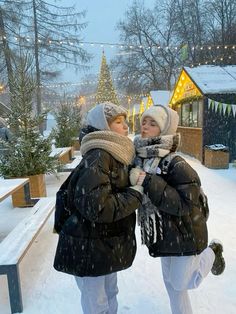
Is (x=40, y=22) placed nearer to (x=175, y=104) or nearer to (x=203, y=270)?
(x=175, y=104)

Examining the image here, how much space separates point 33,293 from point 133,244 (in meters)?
1.62

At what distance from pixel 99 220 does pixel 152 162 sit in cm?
51

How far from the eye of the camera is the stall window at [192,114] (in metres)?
Result: 12.4

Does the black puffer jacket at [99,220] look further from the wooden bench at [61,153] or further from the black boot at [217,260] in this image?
the wooden bench at [61,153]

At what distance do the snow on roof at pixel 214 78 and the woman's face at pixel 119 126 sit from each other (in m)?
9.94

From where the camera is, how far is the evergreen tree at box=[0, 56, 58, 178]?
711 centimetres

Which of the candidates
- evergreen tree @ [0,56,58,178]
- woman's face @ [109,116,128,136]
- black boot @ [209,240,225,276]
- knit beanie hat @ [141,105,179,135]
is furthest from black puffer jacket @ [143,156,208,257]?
evergreen tree @ [0,56,58,178]

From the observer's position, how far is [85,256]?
6.63 feet

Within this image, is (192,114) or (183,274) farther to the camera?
(192,114)

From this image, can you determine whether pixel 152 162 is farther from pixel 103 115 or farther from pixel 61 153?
pixel 61 153

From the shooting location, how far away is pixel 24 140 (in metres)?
7.18

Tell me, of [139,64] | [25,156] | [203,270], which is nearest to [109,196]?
[203,270]

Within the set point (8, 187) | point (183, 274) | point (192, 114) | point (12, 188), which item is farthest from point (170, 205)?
point (192, 114)

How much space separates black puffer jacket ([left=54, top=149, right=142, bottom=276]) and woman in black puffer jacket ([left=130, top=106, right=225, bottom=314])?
0.42 feet
